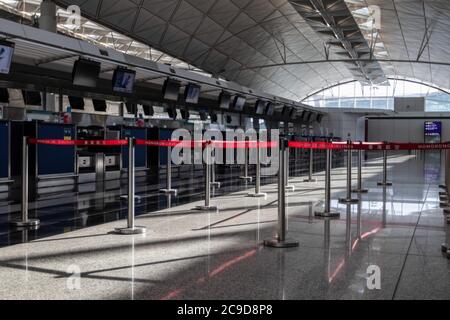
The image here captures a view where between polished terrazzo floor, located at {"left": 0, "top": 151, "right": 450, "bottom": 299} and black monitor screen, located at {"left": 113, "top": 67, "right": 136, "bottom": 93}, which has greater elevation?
black monitor screen, located at {"left": 113, "top": 67, "right": 136, "bottom": 93}

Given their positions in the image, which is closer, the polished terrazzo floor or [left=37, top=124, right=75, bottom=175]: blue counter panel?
the polished terrazzo floor

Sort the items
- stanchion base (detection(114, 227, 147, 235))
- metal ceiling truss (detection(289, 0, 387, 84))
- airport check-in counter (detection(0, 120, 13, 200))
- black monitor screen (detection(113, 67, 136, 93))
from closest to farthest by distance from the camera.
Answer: stanchion base (detection(114, 227, 147, 235))
airport check-in counter (detection(0, 120, 13, 200))
black monitor screen (detection(113, 67, 136, 93))
metal ceiling truss (detection(289, 0, 387, 84))

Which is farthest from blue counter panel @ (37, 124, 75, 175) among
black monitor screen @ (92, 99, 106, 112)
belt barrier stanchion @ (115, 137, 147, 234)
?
belt barrier stanchion @ (115, 137, 147, 234)

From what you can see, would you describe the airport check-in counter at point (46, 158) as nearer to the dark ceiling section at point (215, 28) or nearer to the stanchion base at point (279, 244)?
the stanchion base at point (279, 244)

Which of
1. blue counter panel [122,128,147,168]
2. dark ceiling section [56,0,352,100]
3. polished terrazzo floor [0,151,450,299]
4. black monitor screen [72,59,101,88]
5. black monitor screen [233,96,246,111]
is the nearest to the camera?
polished terrazzo floor [0,151,450,299]

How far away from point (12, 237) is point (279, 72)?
45.3 m

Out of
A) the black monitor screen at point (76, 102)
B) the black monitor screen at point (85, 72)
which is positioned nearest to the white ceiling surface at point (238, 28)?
the black monitor screen at point (76, 102)

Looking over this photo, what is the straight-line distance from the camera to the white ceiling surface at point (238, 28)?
2562 cm

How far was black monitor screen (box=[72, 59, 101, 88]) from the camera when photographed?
1133 cm

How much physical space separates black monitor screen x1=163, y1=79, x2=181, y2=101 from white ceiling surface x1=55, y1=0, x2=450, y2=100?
28.5 ft

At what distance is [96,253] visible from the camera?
478 centimetres

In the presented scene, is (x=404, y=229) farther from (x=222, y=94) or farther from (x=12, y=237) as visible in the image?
(x=222, y=94)

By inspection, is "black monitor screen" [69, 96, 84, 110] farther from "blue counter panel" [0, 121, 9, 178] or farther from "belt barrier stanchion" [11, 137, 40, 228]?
"belt barrier stanchion" [11, 137, 40, 228]
